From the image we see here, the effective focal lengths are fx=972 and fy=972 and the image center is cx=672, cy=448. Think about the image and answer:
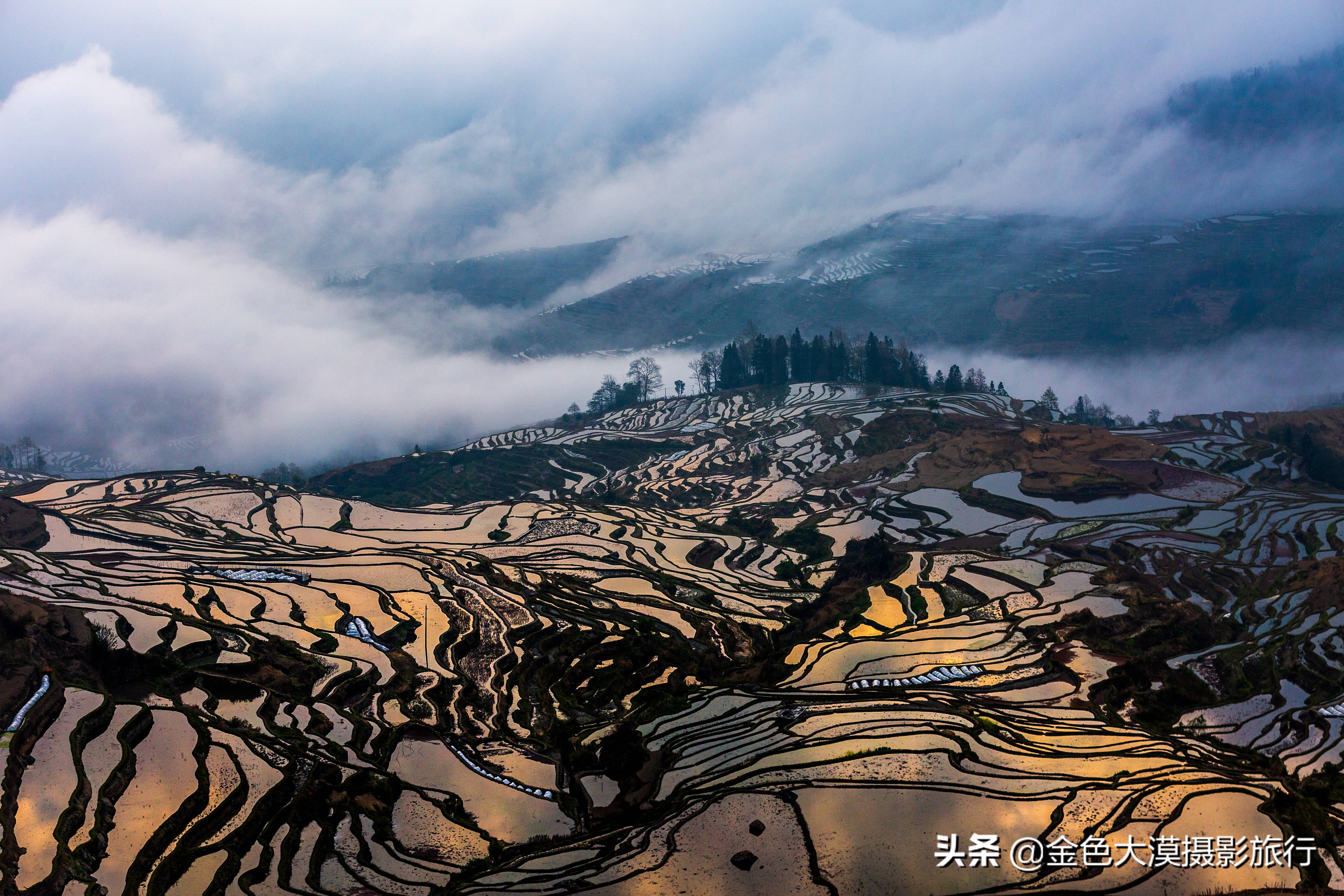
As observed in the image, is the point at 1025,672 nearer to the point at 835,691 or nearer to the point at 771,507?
the point at 835,691

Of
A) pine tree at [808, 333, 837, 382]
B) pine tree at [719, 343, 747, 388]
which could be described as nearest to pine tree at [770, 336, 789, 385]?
pine tree at [808, 333, 837, 382]

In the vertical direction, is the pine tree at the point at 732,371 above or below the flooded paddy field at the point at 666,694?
above

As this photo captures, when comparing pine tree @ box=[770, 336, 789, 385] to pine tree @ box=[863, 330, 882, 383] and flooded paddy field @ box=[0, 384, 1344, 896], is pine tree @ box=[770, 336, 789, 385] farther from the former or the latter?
flooded paddy field @ box=[0, 384, 1344, 896]

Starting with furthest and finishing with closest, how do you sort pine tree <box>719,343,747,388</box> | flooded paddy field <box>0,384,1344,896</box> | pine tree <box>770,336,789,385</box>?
pine tree <box>719,343,747,388</box>, pine tree <box>770,336,789,385</box>, flooded paddy field <box>0,384,1344,896</box>

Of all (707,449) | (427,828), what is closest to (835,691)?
(427,828)

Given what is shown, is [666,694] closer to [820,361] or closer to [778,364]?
[778,364]

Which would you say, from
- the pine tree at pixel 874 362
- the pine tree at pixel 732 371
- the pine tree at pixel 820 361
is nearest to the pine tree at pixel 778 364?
the pine tree at pixel 820 361

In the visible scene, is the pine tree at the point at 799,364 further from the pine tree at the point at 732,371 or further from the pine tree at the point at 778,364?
the pine tree at the point at 732,371

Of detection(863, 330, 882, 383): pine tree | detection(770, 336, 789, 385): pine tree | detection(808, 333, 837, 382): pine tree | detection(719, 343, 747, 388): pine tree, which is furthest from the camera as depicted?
detection(719, 343, 747, 388): pine tree

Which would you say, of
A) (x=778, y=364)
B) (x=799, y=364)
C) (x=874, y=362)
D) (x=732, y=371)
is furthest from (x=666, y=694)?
(x=732, y=371)
